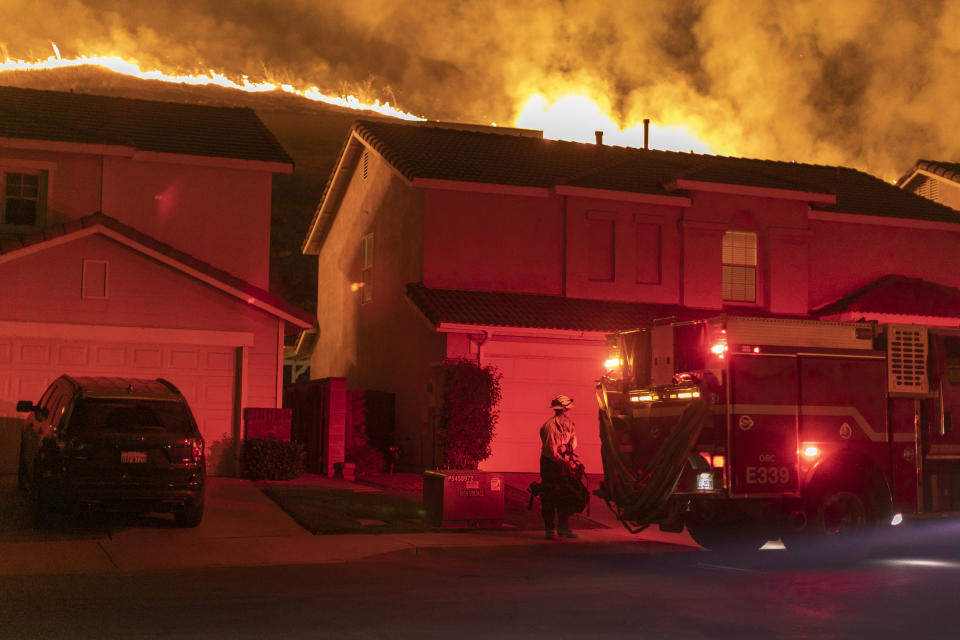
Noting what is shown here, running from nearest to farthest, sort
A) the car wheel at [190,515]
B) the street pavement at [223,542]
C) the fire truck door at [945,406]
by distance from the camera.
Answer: the street pavement at [223,542], the fire truck door at [945,406], the car wheel at [190,515]

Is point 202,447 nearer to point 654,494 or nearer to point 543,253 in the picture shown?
point 654,494

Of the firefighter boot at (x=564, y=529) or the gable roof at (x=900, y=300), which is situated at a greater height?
the gable roof at (x=900, y=300)

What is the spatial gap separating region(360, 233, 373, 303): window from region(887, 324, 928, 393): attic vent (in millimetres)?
16033

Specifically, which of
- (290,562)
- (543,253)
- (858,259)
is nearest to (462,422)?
(543,253)

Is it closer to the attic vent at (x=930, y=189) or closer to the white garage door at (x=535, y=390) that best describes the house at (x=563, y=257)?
the white garage door at (x=535, y=390)

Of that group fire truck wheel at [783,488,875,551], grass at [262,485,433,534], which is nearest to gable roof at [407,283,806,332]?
grass at [262,485,433,534]

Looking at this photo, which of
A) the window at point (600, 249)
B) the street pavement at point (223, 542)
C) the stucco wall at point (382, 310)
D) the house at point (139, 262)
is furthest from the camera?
the window at point (600, 249)

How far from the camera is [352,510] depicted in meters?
17.0

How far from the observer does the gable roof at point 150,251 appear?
825 inches

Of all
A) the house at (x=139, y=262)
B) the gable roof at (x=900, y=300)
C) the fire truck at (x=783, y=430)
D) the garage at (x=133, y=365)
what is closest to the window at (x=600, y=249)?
the gable roof at (x=900, y=300)

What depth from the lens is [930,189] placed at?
3694 cm

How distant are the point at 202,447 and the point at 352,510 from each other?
288 cm

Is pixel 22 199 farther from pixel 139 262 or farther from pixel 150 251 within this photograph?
pixel 150 251

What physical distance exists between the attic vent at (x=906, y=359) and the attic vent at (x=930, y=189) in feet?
79.7
